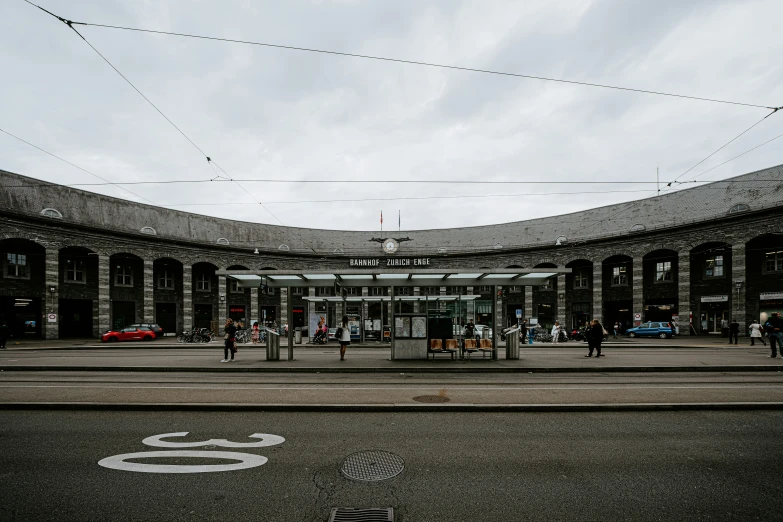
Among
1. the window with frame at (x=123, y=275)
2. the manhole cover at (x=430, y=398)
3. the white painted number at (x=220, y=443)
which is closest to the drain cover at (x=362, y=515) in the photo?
the white painted number at (x=220, y=443)

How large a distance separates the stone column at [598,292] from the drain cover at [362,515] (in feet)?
134

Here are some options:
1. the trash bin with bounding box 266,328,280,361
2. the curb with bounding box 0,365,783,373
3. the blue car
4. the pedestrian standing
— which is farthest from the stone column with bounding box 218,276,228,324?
the pedestrian standing

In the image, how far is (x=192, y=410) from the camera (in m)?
7.75

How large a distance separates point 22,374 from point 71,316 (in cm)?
2819

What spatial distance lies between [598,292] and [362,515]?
135 ft

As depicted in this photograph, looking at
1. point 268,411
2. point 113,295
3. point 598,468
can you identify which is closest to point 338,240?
point 113,295

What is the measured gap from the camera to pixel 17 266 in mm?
30734

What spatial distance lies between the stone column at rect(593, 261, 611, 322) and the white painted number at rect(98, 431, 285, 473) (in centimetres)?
3991

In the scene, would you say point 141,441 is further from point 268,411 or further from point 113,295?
point 113,295

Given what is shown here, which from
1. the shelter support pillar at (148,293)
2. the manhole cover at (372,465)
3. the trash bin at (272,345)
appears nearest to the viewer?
the manhole cover at (372,465)

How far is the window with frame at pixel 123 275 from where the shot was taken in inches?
1425

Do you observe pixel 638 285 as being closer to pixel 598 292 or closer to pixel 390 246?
pixel 598 292

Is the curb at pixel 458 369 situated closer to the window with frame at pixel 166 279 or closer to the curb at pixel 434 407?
the curb at pixel 434 407

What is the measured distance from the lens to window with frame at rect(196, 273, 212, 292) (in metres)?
42.2
